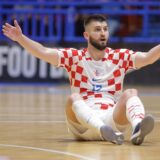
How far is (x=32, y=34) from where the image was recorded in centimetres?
1964

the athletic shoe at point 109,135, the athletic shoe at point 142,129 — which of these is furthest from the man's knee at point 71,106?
the athletic shoe at point 142,129

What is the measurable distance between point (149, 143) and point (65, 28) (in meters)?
12.6

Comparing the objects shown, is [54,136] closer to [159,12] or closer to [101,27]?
[101,27]

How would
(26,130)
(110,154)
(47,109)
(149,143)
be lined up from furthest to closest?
1. (47,109)
2. (26,130)
3. (149,143)
4. (110,154)

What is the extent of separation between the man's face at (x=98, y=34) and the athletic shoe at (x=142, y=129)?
44.0 inches

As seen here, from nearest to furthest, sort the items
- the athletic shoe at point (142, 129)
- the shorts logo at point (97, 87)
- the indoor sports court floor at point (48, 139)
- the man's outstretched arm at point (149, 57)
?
1. the indoor sports court floor at point (48, 139)
2. the athletic shoe at point (142, 129)
3. the man's outstretched arm at point (149, 57)
4. the shorts logo at point (97, 87)

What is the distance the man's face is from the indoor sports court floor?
41.1 inches

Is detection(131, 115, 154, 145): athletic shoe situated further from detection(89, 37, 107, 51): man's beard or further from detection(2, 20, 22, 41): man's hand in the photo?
detection(2, 20, 22, 41): man's hand

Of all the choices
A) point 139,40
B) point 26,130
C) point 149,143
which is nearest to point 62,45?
point 139,40

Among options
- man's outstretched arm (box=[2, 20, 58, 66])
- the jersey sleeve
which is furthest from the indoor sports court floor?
man's outstretched arm (box=[2, 20, 58, 66])

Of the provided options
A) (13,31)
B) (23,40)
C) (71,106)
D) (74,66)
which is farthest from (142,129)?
(13,31)

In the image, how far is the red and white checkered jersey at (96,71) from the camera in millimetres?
7469

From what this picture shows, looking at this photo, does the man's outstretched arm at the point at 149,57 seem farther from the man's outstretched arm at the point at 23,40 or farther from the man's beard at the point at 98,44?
the man's outstretched arm at the point at 23,40

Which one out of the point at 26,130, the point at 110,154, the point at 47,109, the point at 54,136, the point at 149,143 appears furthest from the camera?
the point at 47,109
